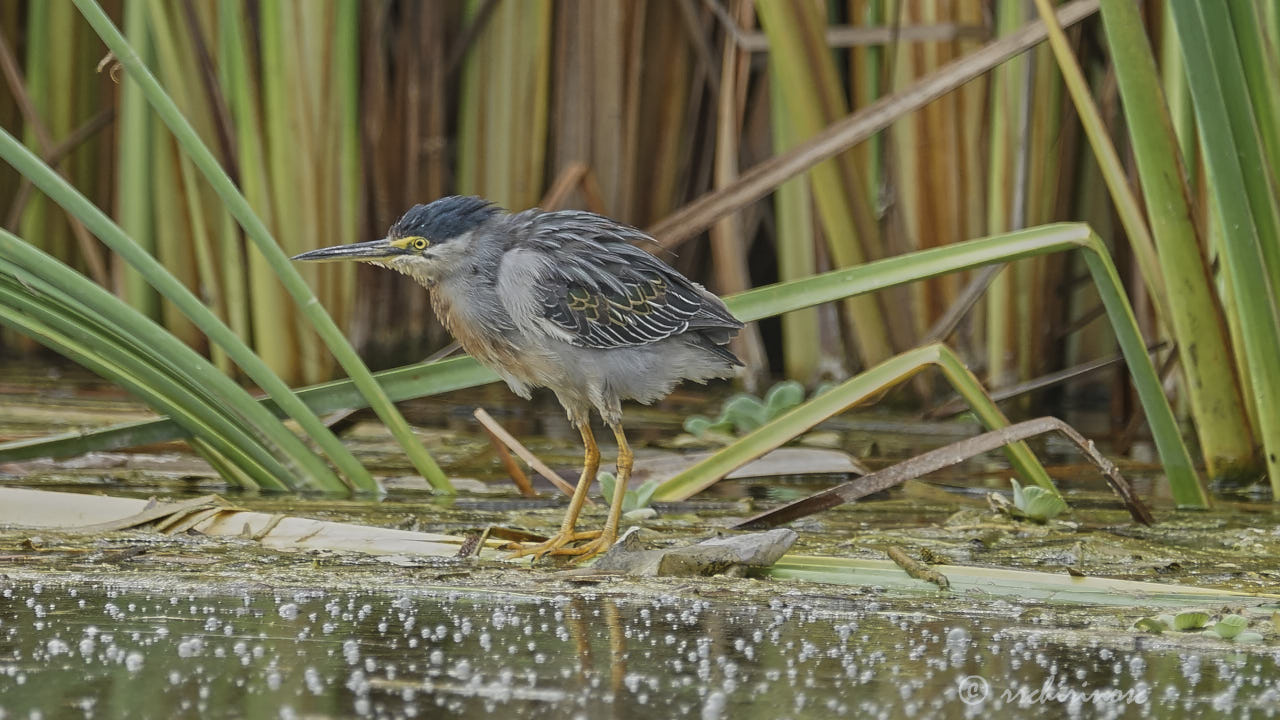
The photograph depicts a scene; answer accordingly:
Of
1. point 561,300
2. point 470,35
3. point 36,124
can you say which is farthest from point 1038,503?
point 36,124

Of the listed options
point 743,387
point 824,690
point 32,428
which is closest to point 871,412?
point 743,387

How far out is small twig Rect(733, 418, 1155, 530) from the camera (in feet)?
12.2

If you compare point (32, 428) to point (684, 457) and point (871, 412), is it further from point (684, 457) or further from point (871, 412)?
point (871, 412)

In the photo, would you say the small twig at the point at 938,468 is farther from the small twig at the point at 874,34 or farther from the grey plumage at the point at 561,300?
the small twig at the point at 874,34

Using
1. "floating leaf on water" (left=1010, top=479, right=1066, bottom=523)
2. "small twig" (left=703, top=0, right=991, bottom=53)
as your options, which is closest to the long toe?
"floating leaf on water" (left=1010, top=479, right=1066, bottom=523)

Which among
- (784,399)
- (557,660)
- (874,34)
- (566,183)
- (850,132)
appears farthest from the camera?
(566,183)

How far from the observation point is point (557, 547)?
3.63 m

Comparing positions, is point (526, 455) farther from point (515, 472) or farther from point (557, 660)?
point (557, 660)

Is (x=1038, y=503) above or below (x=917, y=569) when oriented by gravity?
below

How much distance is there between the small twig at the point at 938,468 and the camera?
3.71 meters

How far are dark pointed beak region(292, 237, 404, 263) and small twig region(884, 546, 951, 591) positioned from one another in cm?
158

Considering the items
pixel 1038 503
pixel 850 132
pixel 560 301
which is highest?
pixel 850 132

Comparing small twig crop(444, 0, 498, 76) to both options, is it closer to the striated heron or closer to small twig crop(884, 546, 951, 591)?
the striated heron

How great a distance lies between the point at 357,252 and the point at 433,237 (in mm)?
219
